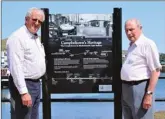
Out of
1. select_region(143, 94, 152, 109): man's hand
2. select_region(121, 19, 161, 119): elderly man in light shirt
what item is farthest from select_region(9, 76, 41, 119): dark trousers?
select_region(143, 94, 152, 109): man's hand

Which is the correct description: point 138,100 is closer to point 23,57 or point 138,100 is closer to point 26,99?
point 26,99

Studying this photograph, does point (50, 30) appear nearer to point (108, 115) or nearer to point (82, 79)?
point (82, 79)

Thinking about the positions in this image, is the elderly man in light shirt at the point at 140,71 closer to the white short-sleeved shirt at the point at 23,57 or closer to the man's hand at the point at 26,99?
the white short-sleeved shirt at the point at 23,57

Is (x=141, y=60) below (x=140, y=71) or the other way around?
the other way around

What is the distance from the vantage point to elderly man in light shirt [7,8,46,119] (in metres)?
4.44

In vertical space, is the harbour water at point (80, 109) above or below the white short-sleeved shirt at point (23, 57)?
below

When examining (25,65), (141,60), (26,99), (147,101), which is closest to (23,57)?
(25,65)

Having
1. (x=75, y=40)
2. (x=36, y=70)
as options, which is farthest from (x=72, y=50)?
(x=36, y=70)

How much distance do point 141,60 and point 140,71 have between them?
5.2 inches

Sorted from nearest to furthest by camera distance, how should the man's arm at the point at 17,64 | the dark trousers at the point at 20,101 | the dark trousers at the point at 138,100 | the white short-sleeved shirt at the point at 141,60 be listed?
the man's arm at the point at 17,64 → the dark trousers at the point at 20,101 → the white short-sleeved shirt at the point at 141,60 → the dark trousers at the point at 138,100

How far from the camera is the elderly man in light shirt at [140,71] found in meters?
4.70

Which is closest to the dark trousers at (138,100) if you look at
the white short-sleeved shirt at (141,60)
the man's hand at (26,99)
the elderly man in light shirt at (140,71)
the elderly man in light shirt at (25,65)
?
the elderly man in light shirt at (140,71)

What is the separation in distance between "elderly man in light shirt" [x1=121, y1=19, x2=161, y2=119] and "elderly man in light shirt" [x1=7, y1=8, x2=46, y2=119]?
1.06 meters

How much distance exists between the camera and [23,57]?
450cm
